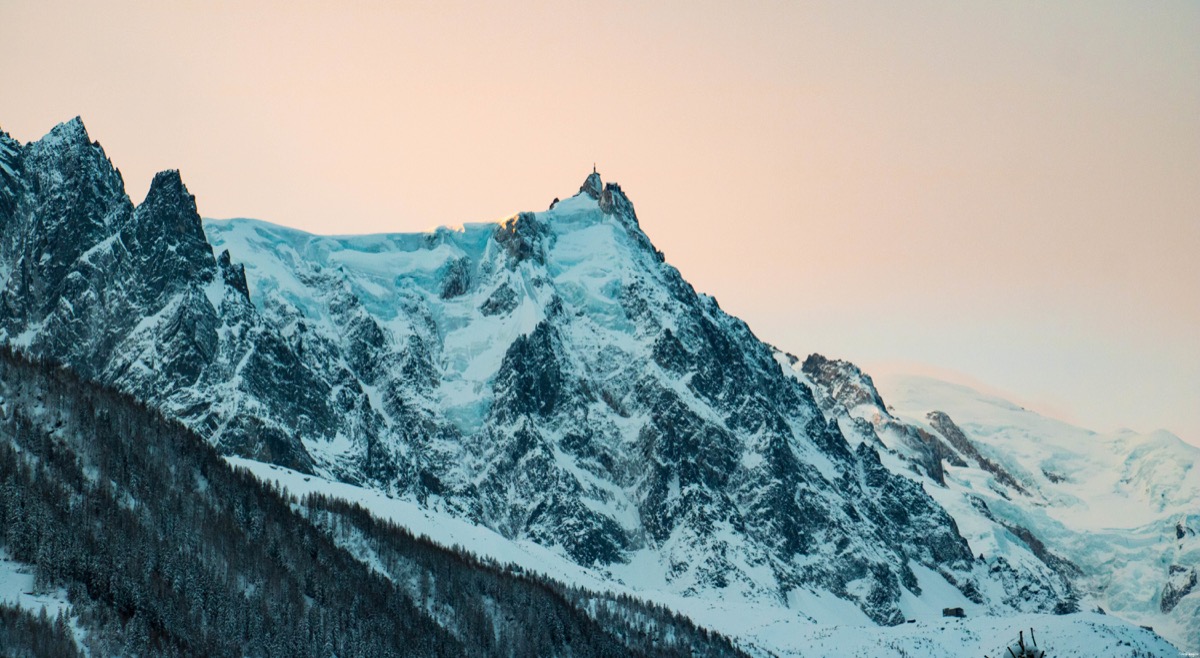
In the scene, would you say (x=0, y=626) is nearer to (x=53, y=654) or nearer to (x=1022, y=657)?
(x=53, y=654)

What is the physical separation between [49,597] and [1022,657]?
411 ft

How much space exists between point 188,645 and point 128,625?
851 centimetres

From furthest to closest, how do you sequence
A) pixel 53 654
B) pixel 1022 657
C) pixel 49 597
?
1. pixel 49 597
2. pixel 53 654
3. pixel 1022 657

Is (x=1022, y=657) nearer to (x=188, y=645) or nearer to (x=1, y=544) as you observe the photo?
(x=188, y=645)

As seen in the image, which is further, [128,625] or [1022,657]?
[128,625]

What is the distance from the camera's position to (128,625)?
192625 millimetres

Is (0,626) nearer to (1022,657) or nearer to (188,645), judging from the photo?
(188,645)

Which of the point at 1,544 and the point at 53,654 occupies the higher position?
the point at 1,544

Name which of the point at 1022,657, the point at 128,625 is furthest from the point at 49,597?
the point at 1022,657

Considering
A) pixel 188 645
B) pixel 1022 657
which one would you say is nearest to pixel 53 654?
pixel 188 645

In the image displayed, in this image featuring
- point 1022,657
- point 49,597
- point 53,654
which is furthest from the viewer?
point 49,597

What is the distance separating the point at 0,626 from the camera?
178750mm

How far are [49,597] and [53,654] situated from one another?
49.1ft

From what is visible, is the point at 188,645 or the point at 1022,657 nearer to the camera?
the point at 1022,657
